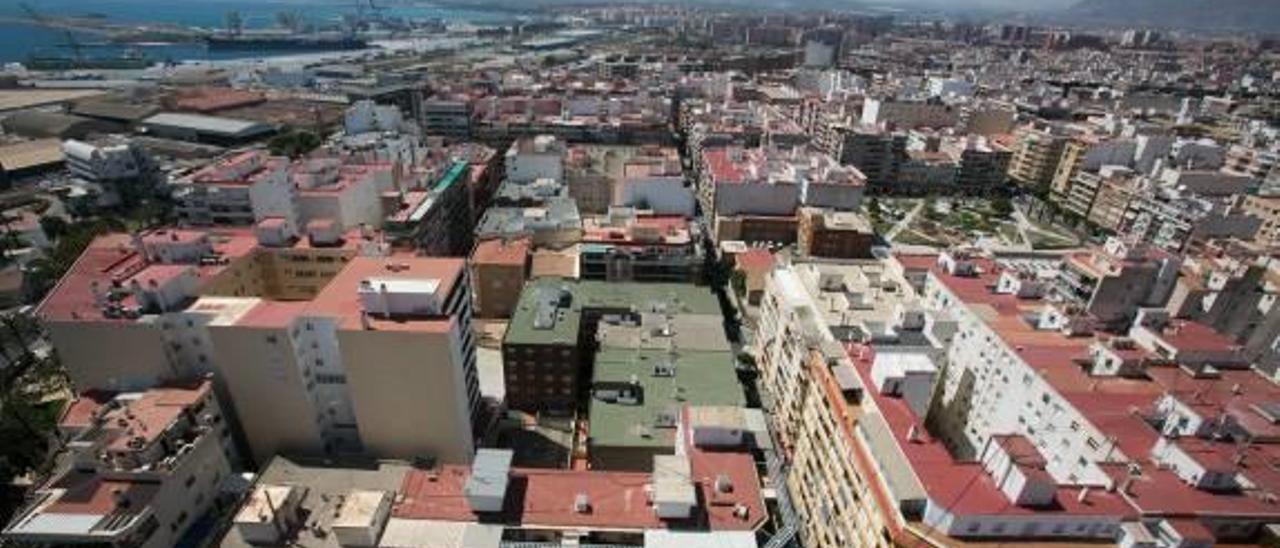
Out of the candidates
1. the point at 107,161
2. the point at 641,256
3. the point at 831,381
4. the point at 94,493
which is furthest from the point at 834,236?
the point at 107,161

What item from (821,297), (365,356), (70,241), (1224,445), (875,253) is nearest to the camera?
(1224,445)

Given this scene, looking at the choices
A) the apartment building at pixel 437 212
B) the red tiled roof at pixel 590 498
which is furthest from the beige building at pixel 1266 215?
the apartment building at pixel 437 212

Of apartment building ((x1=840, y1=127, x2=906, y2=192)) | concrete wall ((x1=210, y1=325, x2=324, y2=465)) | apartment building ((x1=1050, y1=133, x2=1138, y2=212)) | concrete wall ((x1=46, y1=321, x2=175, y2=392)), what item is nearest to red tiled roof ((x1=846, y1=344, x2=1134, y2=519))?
Result: concrete wall ((x1=210, y1=325, x2=324, y2=465))

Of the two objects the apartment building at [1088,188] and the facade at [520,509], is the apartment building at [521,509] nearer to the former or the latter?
the facade at [520,509]

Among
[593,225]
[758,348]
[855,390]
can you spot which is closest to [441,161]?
[593,225]

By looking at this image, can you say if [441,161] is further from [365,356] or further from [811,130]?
[811,130]

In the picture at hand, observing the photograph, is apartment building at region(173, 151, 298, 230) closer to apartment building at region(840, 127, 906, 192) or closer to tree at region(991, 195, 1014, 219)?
apartment building at region(840, 127, 906, 192)

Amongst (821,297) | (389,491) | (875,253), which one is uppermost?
(821,297)
